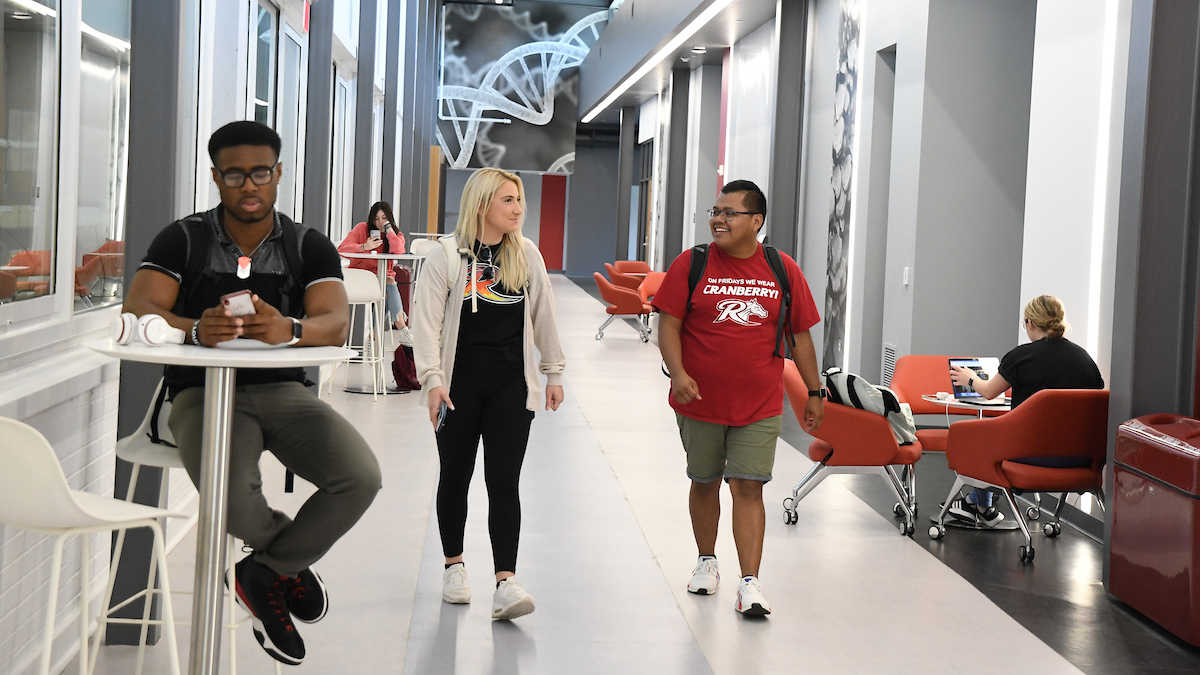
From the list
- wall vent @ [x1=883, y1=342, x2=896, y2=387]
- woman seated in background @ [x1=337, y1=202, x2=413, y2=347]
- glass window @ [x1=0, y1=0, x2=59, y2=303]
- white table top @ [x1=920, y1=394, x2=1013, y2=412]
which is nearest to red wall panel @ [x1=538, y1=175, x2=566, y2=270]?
woman seated in background @ [x1=337, y1=202, x2=413, y2=347]

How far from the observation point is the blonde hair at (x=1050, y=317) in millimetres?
5266

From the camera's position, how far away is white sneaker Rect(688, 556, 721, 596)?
4.20 metres

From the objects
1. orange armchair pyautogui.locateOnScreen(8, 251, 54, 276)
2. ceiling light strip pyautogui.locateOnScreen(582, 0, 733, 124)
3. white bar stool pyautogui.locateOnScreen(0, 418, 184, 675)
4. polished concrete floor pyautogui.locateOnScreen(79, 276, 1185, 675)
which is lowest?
polished concrete floor pyautogui.locateOnScreen(79, 276, 1185, 675)

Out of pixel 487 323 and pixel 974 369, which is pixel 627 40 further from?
pixel 487 323

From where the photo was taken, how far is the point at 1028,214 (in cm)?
667

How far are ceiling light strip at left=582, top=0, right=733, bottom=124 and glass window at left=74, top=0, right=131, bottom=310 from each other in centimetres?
827

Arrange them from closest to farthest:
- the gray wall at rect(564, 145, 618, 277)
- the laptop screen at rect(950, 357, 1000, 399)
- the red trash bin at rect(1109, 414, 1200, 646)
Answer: the red trash bin at rect(1109, 414, 1200, 646) < the laptop screen at rect(950, 357, 1000, 399) < the gray wall at rect(564, 145, 618, 277)

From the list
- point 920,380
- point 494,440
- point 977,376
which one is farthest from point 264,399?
point 920,380

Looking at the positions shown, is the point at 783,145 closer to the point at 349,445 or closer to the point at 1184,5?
the point at 1184,5

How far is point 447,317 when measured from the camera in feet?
12.0

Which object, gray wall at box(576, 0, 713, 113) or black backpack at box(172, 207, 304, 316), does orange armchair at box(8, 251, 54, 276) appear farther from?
gray wall at box(576, 0, 713, 113)

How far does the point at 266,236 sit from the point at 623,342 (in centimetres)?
1136

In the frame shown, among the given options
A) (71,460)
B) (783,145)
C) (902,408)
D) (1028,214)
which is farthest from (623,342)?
(71,460)

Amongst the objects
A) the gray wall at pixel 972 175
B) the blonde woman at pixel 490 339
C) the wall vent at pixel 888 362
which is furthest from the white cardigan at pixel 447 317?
the wall vent at pixel 888 362
